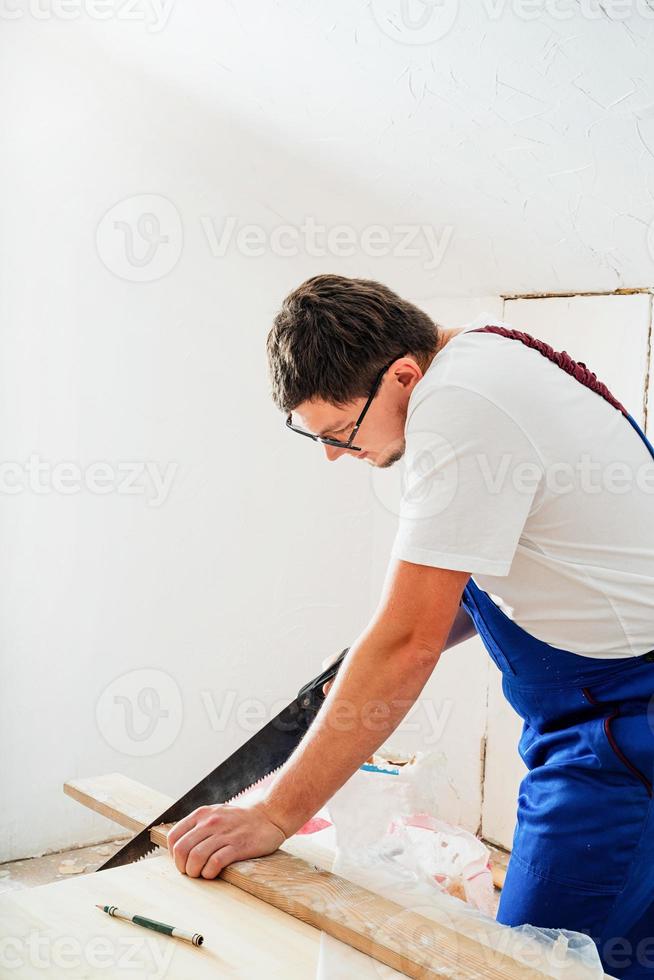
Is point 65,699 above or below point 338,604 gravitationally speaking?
below

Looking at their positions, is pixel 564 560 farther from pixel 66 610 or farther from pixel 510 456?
pixel 66 610

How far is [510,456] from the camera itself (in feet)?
4.15

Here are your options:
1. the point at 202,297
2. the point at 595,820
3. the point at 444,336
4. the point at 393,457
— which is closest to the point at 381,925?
the point at 595,820

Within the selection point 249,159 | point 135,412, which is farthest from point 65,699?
point 249,159

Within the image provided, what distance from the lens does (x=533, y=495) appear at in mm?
1272

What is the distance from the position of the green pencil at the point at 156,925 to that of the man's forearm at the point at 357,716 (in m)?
0.23

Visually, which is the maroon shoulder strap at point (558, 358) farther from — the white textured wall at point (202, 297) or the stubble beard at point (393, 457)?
the white textured wall at point (202, 297)

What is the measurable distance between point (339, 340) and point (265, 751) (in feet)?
2.45

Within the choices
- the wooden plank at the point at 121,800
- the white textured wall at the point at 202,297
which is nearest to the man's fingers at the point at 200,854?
the wooden plank at the point at 121,800

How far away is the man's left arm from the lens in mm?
1270

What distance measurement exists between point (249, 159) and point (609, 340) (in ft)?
4.16

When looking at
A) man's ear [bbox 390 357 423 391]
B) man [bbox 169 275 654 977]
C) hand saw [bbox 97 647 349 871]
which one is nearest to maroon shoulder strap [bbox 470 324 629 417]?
man [bbox 169 275 654 977]

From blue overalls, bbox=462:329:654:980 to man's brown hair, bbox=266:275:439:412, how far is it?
6.4 inches

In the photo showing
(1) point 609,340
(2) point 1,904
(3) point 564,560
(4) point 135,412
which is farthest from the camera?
(4) point 135,412
